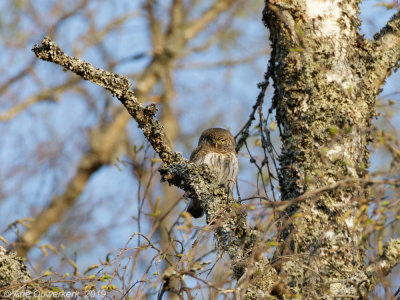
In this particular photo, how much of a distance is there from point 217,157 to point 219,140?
25 cm

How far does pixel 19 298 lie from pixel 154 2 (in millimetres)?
10331

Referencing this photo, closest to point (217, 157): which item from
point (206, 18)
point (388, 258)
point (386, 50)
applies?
point (386, 50)

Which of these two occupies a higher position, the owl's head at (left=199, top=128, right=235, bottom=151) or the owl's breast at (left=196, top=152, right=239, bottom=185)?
the owl's head at (left=199, top=128, right=235, bottom=151)

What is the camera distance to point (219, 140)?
192 inches

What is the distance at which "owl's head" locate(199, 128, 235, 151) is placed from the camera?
15.9 feet

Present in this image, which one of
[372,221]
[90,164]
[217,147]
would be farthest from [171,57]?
[372,221]

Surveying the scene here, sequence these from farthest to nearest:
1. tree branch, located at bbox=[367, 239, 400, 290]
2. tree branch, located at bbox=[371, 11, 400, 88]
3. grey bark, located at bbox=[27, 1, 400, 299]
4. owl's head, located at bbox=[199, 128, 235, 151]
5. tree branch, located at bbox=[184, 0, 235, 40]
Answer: tree branch, located at bbox=[184, 0, 235, 40] → owl's head, located at bbox=[199, 128, 235, 151] → tree branch, located at bbox=[371, 11, 400, 88] → grey bark, located at bbox=[27, 1, 400, 299] → tree branch, located at bbox=[367, 239, 400, 290]

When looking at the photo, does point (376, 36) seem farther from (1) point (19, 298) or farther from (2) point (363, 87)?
(1) point (19, 298)

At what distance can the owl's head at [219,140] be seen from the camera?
15.9 ft

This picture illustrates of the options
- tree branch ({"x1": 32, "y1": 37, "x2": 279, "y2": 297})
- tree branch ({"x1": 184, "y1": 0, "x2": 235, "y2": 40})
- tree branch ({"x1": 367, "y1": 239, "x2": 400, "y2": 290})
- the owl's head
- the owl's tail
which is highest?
tree branch ({"x1": 184, "y1": 0, "x2": 235, "y2": 40})

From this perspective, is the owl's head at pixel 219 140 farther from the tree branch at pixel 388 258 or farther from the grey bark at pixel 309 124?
the tree branch at pixel 388 258

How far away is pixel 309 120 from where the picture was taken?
9.80 feet

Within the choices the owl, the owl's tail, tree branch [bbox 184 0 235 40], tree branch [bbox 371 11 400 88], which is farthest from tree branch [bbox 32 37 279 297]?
tree branch [bbox 184 0 235 40]

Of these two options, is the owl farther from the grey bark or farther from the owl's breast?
the grey bark
